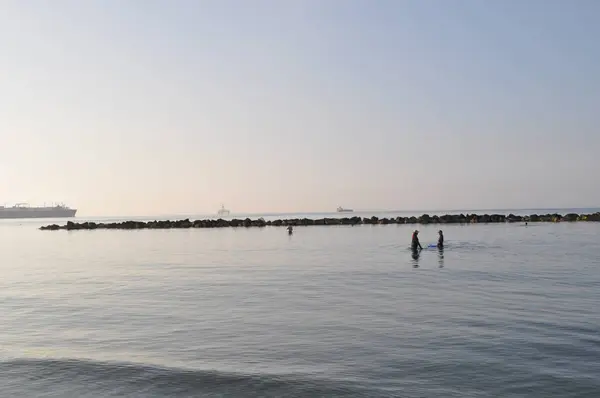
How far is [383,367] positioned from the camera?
12070 millimetres

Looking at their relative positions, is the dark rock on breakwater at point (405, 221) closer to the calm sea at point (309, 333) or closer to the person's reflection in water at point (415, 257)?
the person's reflection in water at point (415, 257)

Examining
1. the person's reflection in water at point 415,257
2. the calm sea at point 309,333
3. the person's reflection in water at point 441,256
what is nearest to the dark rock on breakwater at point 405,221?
the person's reflection in water at point 441,256

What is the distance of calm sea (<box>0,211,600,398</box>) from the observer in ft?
36.5

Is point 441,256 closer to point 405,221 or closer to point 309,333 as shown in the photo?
point 309,333

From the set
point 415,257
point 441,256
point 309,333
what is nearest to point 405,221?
point 441,256

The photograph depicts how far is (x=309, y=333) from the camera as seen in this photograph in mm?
15500

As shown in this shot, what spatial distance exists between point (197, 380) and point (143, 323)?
676 centimetres

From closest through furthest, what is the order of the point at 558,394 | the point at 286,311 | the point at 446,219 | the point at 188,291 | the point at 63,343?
the point at 558,394 < the point at 63,343 < the point at 286,311 < the point at 188,291 < the point at 446,219

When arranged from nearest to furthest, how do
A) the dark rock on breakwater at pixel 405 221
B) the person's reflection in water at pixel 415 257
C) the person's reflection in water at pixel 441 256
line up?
the person's reflection in water at pixel 415 257
the person's reflection in water at pixel 441 256
the dark rock on breakwater at pixel 405 221

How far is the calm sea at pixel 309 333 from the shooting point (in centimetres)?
1112

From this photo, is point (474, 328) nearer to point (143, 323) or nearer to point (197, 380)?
A: point (197, 380)

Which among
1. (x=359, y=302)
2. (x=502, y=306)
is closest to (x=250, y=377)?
(x=359, y=302)

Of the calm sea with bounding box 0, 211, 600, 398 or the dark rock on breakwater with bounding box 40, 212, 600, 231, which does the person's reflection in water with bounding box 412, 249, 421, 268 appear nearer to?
the calm sea with bounding box 0, 211, 600, 398

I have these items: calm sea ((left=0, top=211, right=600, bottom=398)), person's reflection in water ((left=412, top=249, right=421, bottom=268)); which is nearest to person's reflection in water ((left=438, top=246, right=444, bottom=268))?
person's reflection in water ((left=412, top=249, right=421, bottom=268))
